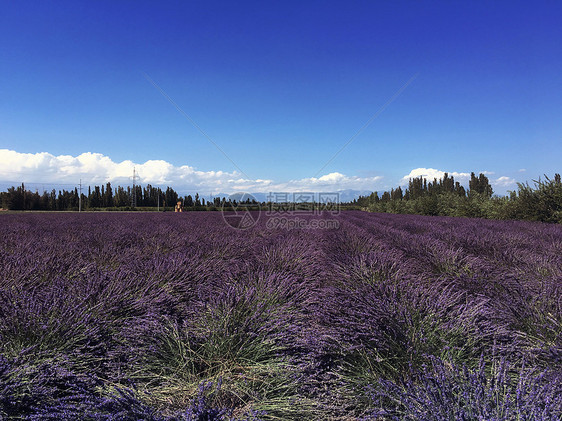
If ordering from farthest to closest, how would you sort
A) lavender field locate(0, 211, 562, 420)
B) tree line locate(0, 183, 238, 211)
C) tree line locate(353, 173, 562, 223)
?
tree line locate(0, 183, 238, 211) → tree line locate(353, 173, 562, 223) → lavender field locate(0, 211, 562, 420)

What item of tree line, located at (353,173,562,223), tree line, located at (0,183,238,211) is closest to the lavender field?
tree line, located at (353,173,562,223)

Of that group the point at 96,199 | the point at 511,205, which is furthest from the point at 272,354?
the point at 96,199

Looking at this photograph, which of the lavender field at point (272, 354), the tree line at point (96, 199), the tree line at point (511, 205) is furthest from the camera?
the tree line at point (96, 199)

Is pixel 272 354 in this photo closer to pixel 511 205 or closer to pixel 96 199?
pixel 511 205

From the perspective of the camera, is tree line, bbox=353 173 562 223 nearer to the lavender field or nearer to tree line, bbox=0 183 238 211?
the lavender field

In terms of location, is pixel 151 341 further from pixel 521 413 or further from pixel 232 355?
pixel 521 413

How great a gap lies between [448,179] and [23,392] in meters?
66.8

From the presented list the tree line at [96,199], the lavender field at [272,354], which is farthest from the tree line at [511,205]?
the tree line at [96,199]

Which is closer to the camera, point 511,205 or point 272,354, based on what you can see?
point 272,354

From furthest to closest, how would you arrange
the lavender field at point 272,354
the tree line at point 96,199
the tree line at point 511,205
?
the tree line at point 96,199
the tree line at point 511,205
the lavender field at point 272,354

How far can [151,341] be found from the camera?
1.67 metres

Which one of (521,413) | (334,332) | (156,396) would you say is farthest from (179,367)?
(521,413)

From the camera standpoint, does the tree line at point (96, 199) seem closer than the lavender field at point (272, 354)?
No

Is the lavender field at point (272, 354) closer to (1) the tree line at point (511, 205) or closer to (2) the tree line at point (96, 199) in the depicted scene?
(1) the tree line at point (511, 205)
